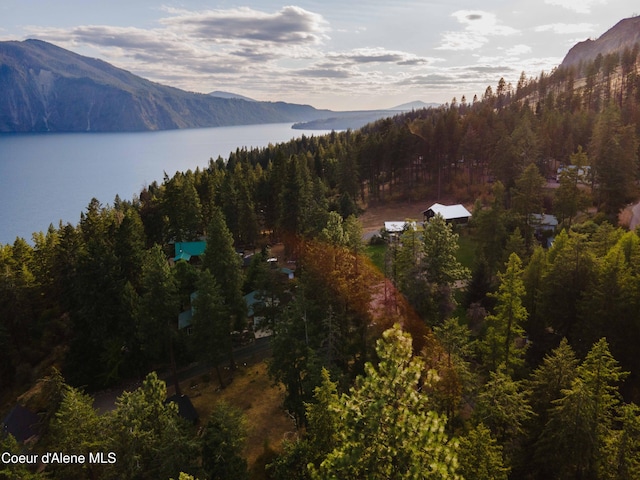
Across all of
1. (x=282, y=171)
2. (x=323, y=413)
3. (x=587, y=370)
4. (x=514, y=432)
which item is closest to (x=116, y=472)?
(x=323, y=413)

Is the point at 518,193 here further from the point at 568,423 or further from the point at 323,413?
the point at 323,413

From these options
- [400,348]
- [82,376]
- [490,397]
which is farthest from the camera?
[82,376]

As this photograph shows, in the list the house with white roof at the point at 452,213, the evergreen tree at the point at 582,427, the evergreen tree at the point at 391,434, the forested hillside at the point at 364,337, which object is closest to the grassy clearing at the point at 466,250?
the forested hillside at the point at 364,337

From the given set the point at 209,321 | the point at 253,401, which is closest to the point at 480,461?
the point at 253,401

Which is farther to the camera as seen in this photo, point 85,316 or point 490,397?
point 85,316

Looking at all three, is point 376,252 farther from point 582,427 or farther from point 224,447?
point 582,427

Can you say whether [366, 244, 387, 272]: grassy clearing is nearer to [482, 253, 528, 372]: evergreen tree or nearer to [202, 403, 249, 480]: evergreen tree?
[482, 253, 528, 372]: evergreen tree

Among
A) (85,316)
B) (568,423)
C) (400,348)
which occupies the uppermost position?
(400,348)
